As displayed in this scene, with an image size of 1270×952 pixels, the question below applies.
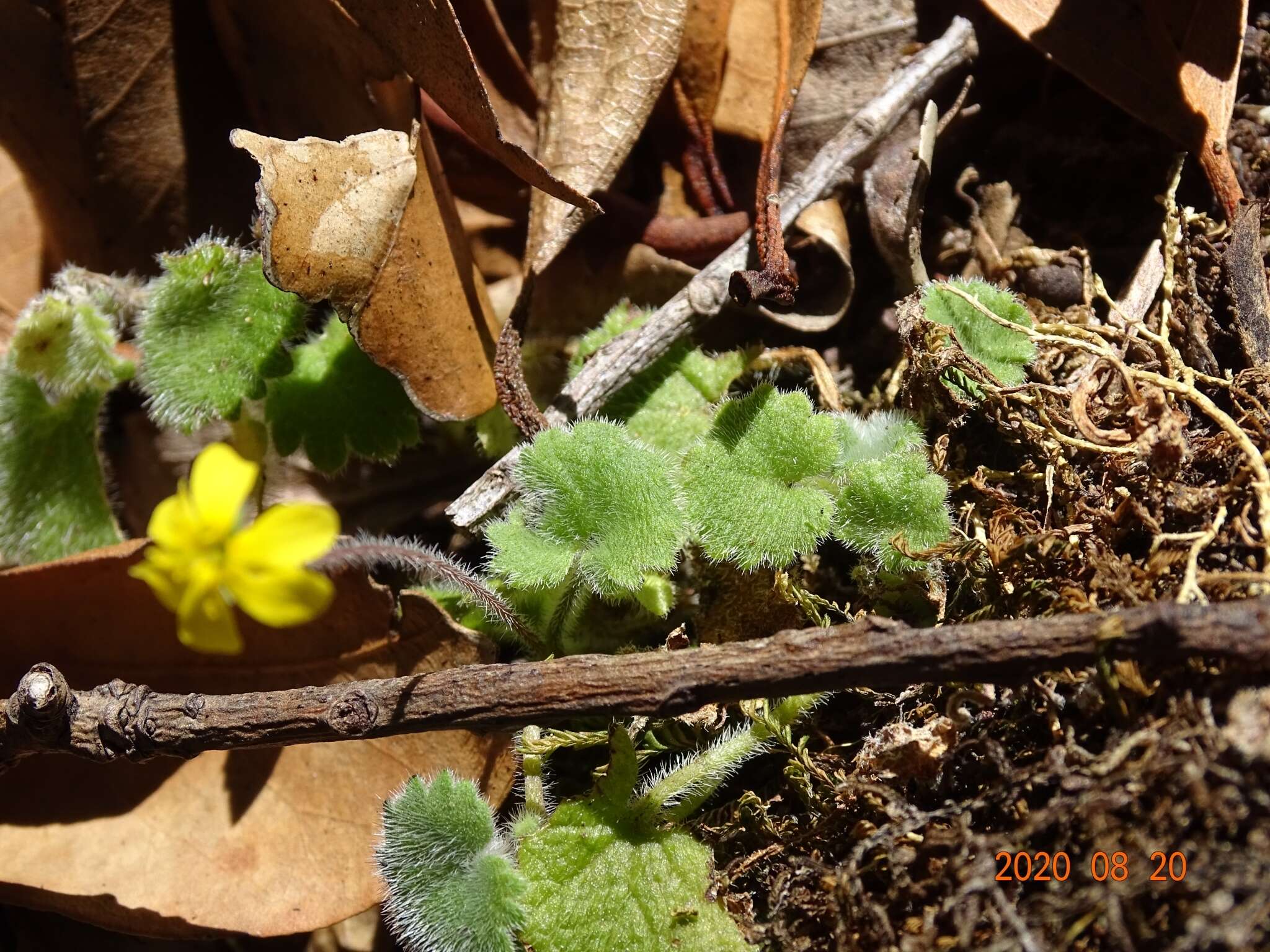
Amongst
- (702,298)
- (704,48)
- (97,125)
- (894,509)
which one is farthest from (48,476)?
(894,509)

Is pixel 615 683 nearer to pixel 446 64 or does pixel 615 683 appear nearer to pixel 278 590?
pixel 278 590

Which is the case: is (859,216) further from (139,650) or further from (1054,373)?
(139,650)

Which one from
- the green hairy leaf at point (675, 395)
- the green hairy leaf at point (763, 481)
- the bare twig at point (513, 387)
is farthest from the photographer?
the green hairy leaf at point (675, 395)

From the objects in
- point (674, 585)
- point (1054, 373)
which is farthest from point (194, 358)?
point (1054, 373)

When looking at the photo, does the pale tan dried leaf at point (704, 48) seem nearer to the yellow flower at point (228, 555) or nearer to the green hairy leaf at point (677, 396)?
the green hairy leaf at point (677, 396)

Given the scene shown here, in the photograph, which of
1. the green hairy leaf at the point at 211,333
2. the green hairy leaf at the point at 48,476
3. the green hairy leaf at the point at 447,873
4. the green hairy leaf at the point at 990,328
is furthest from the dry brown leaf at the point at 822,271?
the green hairy leaf at the point at 48,476

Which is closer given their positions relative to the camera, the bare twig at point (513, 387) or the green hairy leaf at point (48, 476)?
the bare twig at point (513, 387)
